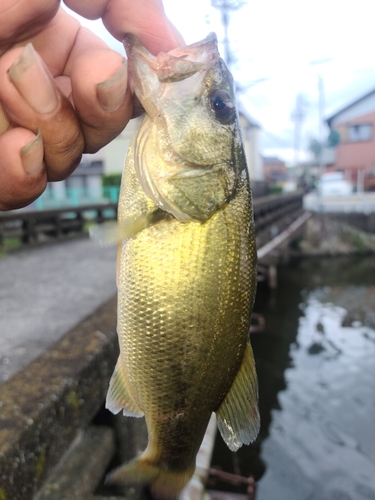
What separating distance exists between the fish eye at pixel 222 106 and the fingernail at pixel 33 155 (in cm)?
64

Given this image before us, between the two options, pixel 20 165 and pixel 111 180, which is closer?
pixel 20 165

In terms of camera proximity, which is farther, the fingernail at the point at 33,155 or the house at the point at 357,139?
the house at the point at 357,139

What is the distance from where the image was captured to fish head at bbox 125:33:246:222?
1.51 metres

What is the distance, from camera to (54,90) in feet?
4.47

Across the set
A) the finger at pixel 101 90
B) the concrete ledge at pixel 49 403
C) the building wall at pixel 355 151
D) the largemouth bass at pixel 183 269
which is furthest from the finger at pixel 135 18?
the building wall at pixel 355 151

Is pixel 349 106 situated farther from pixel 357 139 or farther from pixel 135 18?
pixel 135 18

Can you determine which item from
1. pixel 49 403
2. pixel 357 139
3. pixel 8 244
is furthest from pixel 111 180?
pixel 357 139

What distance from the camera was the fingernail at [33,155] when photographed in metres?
1.42

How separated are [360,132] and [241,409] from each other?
4005 centimetres

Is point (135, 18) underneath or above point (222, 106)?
above

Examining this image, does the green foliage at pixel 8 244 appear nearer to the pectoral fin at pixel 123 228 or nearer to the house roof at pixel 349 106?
the pectoral fin at pixel 123 228

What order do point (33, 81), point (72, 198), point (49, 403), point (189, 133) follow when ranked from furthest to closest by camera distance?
1. point (72, 198)
2. point (49, 403)
3. point (189, 133)
4. point (33, 81)

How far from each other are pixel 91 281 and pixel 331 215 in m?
22.6

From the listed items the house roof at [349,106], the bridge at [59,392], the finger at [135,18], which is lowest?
the bridge at [59,392]
